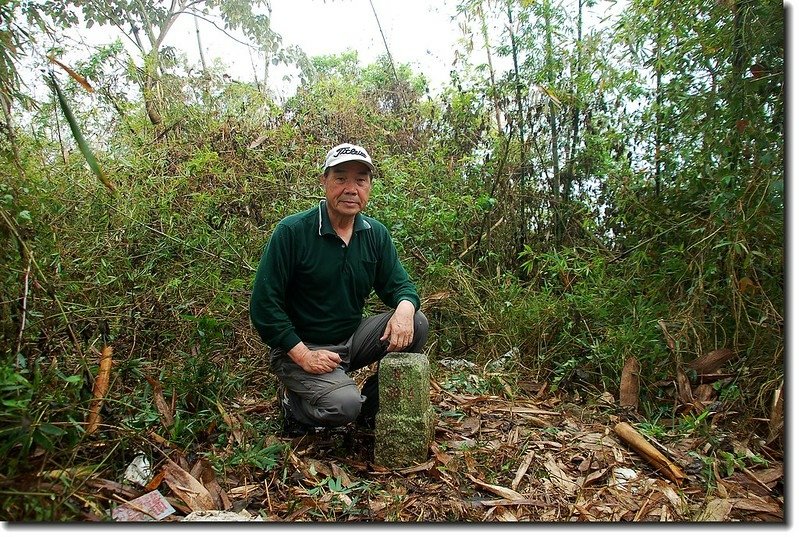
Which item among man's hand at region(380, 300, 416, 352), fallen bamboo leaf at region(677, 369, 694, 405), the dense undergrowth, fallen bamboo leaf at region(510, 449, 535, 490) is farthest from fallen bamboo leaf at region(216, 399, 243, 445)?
fallen bamboo leaf at region(677, 369, 694, 405)

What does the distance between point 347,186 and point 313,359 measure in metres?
0.80

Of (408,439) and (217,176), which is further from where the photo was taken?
(217,176)

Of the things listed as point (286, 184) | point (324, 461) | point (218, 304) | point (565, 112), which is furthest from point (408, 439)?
point (565, 112)

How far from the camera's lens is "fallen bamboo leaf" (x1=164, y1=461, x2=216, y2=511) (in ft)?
6.96

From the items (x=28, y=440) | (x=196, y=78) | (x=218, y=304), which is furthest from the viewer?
(x=196, y=78)

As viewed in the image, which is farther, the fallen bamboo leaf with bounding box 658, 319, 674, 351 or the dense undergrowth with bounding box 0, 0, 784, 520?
the fallen bamboo leaf with bounding box 658, 319, 674, 351

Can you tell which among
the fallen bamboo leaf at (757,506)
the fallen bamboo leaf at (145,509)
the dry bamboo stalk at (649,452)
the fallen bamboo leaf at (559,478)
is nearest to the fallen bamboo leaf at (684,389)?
the dry bamboo stalk at (649,452)

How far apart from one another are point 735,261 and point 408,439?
6.65 ft

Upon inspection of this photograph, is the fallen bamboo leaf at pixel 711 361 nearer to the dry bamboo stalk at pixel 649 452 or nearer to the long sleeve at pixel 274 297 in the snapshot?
the dry bamboo stalk at pixel 649 452

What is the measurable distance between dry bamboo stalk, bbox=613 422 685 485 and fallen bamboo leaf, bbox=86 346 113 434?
2.38 m

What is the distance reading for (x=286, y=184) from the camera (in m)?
4.69

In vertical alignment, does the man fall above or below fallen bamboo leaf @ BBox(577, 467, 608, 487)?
above

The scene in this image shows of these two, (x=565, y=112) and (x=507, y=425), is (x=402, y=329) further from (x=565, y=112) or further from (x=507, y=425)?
(x=565, y=112)

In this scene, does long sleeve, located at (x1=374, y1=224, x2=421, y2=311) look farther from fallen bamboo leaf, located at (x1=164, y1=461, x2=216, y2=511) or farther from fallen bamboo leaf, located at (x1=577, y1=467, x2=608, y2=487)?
fallen bamboo leaf, located at (x1=164, y1=461, x2=216, y2=511)
